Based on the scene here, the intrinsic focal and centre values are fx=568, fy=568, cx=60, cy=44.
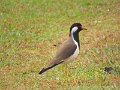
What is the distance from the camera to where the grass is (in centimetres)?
1127

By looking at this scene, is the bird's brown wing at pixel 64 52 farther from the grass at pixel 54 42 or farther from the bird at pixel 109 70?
the bird at pixel 109 70

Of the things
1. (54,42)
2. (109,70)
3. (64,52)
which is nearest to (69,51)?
(64,52)

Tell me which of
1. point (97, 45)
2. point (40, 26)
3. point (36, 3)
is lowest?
point (36, 3)

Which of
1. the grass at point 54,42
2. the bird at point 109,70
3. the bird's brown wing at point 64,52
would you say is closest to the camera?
the bird's brown wing at point 64,52

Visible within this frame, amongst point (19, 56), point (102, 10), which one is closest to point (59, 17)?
point (102, 10)

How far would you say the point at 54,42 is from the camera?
16.5 m

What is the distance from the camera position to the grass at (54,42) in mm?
11266

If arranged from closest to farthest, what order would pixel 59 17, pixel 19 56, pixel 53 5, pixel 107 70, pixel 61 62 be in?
pixel 61 62 < pixel 107 70 < pixel 19 56 < pixel 59 17 < pixel 53 5

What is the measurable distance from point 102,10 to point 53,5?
2838 mm

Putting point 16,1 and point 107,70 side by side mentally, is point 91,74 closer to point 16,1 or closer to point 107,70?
point 107,70

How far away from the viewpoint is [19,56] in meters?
14.2

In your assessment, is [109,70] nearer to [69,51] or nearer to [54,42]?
[69,51]

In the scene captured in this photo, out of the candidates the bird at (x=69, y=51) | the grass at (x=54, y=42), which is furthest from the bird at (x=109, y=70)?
the bird at (x=69, y=51)

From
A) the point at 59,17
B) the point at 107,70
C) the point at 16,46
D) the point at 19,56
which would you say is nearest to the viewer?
the point at 107,70
